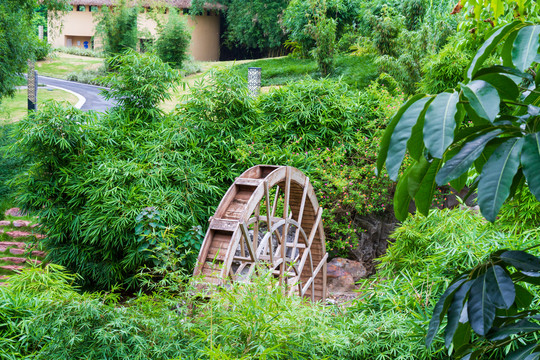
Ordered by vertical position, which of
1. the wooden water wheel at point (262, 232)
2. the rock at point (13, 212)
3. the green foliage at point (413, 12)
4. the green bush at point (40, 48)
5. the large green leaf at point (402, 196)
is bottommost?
the rock at point (13, 212)

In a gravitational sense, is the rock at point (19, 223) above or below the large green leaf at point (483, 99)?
below

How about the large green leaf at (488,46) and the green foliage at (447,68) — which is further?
the green foliage at (447,68)

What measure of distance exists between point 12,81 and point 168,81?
13.7 ft

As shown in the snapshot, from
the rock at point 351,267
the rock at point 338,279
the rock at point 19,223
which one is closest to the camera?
the rock at point 338,279

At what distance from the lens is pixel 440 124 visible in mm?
941

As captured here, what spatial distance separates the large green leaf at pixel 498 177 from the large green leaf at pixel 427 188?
0.19 meters

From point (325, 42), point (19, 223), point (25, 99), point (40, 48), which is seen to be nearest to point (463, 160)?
point (19, 223)

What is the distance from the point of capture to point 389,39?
39.3 ft

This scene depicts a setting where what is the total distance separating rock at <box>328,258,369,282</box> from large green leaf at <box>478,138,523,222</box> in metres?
6.24

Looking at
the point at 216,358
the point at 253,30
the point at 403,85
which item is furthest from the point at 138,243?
the point at 253,30

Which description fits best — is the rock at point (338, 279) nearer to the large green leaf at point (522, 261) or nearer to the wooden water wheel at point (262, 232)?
the wooden water wheel at point (262, 232)

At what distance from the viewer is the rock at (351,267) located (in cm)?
711

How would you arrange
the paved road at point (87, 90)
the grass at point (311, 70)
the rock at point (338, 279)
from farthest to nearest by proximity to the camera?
the paved road at point (87, 90), the grass at point (311, 70), the rock at point (338, 279)

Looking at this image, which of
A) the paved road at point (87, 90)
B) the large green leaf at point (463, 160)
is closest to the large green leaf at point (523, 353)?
the large green leaf at point (463, 160)
